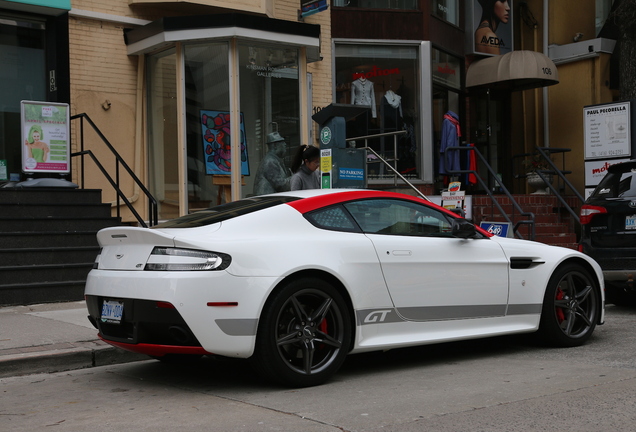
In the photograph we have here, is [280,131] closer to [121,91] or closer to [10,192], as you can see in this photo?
[121,91]

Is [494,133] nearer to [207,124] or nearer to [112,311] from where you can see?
[207,124]

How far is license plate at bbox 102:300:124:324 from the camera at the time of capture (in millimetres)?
5558

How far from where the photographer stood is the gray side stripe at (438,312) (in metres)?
5.89

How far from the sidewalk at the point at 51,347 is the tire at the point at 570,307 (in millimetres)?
3614

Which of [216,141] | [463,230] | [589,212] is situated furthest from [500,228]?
[216,141]

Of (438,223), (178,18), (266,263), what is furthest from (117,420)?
(178,18)

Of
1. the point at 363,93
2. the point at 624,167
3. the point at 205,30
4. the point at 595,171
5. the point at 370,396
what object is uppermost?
the point at 205,30

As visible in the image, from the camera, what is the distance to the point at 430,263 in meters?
6.27

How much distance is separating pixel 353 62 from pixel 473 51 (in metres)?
3.59

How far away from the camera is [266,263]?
17.7ft

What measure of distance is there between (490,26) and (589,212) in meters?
10.2

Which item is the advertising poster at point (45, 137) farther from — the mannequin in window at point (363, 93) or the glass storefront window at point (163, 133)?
the mannequin in window at point (363, 93)

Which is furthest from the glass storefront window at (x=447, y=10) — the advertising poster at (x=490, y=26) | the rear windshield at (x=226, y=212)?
the rear windshield at (x=226, y=212)

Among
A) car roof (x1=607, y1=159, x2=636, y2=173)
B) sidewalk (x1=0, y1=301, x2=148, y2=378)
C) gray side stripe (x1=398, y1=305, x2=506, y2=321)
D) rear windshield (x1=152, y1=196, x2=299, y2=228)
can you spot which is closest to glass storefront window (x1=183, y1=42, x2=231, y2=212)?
sidewalk (x1=0, y1=301, x2=148, y2=378)
